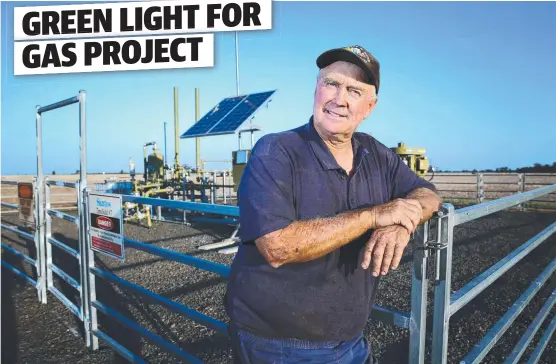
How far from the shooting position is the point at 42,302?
456cm

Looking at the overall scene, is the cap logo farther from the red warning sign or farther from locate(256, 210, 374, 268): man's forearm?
the red warning sign

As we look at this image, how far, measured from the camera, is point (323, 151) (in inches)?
56.3

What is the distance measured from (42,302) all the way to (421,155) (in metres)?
7.76

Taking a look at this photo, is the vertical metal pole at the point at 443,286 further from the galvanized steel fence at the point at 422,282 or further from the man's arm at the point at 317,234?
the man's arm at the point at 317,234

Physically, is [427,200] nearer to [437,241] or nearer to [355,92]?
[437,241]

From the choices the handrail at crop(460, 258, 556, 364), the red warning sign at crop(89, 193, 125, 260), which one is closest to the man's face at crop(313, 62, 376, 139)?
A: the handrail at crop(460, 258, 556, 364)

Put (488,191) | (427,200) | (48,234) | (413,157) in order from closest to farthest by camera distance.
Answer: (427,200), (48,234), (413,157), (488,191)

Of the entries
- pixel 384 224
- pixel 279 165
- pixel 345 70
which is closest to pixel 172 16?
pixel 345 70

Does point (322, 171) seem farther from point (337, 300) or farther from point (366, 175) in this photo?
point (337, 300)

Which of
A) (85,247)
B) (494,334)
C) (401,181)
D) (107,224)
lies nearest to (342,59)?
(401,181)

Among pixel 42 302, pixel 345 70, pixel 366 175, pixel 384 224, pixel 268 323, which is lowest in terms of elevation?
pixel 42 302

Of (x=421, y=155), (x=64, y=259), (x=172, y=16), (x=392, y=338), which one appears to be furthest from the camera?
(x=421, y=155)

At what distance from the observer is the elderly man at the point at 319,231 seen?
1235 millimetres

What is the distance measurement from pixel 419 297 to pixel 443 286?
6.2 inches
